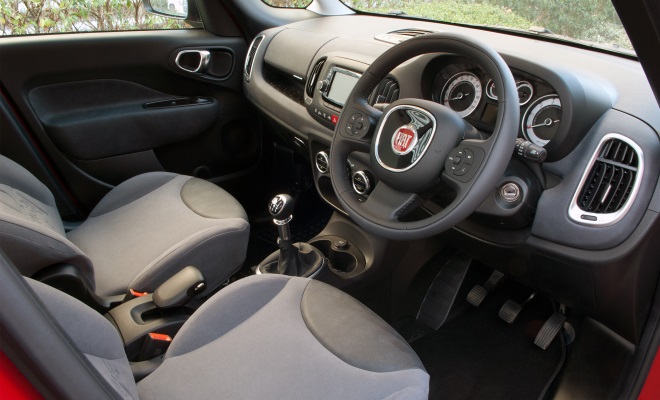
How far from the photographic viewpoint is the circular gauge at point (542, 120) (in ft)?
3.71

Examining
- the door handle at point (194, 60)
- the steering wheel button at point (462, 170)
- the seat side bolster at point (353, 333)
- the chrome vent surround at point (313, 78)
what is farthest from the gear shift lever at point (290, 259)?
the door handle at point (194, 60)

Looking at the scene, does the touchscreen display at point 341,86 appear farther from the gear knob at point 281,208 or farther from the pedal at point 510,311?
the pedal at point 510,311

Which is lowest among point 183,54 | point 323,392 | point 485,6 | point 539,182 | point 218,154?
point 218,154

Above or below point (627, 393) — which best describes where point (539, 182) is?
above

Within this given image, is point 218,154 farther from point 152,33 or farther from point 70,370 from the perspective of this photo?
point 70,370

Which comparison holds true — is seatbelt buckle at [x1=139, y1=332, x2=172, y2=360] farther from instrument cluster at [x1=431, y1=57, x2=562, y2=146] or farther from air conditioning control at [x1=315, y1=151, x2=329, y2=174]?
instrument cluster at [x1=431, y1=57, x2=562, y2=146]

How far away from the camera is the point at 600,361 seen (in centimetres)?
136

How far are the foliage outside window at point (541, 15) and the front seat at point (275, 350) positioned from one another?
75 cm

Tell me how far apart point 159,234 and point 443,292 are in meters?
0.92

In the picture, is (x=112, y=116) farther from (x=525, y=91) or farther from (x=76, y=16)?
(x=525, y=91)

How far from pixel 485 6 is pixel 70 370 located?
4.88 feet

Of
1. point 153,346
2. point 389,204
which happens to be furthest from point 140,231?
point 389,204

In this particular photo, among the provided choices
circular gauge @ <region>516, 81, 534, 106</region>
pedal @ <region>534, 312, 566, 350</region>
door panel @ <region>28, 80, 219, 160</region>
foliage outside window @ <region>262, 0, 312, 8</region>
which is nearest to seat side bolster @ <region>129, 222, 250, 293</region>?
door panel @ <region>28, 80, 219, 160</region>

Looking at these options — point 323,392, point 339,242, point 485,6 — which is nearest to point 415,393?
point 323,392
